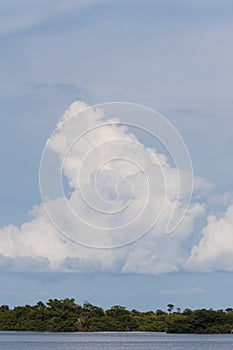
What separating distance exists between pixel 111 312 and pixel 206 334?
18.4 meters

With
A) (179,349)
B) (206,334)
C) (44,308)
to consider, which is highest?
(44,308)

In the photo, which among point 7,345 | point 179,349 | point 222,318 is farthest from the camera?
point 222,318

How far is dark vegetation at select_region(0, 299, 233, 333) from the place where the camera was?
150 m

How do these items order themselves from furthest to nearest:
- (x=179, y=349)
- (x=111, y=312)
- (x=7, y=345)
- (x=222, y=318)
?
(x=111, y=312) < (x=222, y=318) < (x=7, y=345) < (x=179, y=349)

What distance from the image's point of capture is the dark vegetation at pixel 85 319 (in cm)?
14962

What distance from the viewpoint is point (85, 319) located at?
152m

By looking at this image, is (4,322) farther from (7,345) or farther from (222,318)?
(7,345)

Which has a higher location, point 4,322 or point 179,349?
point 4,322

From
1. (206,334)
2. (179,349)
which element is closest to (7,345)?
(179,349)

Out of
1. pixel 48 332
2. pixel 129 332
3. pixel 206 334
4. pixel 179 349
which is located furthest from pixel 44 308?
pixel 179 349

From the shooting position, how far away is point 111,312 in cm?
15112

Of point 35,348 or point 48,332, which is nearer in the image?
point 35,348

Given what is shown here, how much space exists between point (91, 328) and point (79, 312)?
333cm

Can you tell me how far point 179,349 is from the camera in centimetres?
9938
